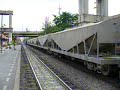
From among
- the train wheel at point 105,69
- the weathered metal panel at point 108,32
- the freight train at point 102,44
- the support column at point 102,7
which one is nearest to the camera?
the freight train at point 102,44

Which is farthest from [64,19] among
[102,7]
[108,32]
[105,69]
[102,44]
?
[105,69]

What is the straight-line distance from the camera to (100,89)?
12.2m

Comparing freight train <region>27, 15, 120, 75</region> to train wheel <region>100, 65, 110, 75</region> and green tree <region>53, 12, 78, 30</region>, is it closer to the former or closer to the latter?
train wheel <region>100, 65, 110, 75</region>

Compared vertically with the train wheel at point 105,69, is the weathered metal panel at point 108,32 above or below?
above

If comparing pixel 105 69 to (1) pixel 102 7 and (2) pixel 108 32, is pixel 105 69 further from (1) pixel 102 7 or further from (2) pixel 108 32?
(1) pixel 102 7

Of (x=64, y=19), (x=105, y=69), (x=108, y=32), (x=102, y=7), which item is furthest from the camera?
(x=64, y=19)

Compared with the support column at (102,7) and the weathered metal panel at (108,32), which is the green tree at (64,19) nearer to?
the support column at (102,7)

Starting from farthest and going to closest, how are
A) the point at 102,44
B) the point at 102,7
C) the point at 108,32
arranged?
the point at 102,7, the point at 102,44, the point at 108,32

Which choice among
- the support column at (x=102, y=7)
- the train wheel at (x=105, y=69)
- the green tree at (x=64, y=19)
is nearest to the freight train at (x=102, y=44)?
the train wheel at (x=105, y=69)

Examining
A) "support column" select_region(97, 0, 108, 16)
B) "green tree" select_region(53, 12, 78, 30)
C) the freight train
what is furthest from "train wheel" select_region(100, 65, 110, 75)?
"green tree" select_region(53, 12, 78, 30)

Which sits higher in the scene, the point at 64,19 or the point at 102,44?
the point at 64,19

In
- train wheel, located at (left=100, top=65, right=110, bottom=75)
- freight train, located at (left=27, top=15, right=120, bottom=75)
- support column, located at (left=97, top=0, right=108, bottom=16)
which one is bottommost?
train wheel, located at (left=100, top=65, right=110, bottom=75)

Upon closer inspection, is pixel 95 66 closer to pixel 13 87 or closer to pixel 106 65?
pixel 106 65

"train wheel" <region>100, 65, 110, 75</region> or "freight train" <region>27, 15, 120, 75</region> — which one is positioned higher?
"freight train" <region>27, 15, 120, 75</region>
